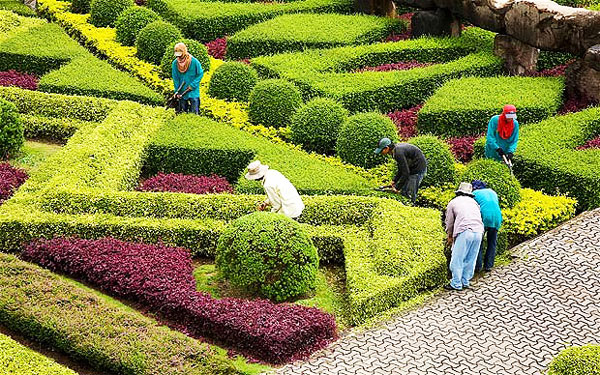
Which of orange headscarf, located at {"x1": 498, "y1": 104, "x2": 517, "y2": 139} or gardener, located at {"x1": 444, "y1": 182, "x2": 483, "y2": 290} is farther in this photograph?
orange headscarf, located at {"x1": 498, "y1": 104, "x2": 517, "y2": 139}

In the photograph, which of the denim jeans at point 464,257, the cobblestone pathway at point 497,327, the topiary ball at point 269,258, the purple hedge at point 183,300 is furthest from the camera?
the denim jeans at point 464,257

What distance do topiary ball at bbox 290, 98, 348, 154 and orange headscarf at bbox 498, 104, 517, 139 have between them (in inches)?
114

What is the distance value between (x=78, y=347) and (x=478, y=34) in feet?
45.1

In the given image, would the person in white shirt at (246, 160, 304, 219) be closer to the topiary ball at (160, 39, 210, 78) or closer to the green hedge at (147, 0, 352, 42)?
the topiary ball at (160, 39, 210, 78)

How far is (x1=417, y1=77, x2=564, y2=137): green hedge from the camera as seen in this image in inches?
736

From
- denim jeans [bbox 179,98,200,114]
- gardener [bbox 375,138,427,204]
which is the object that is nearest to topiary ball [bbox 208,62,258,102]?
denim jeans [bbox 179,98,200,114]

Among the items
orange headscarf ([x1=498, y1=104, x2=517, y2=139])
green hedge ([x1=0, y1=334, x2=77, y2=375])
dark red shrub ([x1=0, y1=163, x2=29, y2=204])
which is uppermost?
orange headscarf ([x1=498, y1=104, x2=517, y2=139])

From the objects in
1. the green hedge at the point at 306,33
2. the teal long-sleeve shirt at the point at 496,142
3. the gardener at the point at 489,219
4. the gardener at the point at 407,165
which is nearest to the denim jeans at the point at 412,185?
the gardener at the point at 407,165

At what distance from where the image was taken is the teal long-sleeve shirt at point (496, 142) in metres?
16.6

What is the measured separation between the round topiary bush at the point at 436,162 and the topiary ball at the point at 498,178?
17.1 inches

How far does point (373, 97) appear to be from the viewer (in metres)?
19.9

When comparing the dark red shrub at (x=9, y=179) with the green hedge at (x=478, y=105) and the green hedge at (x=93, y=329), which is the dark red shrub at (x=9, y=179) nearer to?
the green hedge at (x=93, y=329)

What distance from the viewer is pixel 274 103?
1911 cm

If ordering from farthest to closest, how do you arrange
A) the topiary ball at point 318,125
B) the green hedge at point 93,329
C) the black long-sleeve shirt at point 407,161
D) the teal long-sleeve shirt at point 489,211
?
1. the topiary ball at point 318,125
2. the black long-sleeve shirt at point 407,161
3. the teal long-sleeve shirt at point 489,211
4. the green hedge at point 93,329
